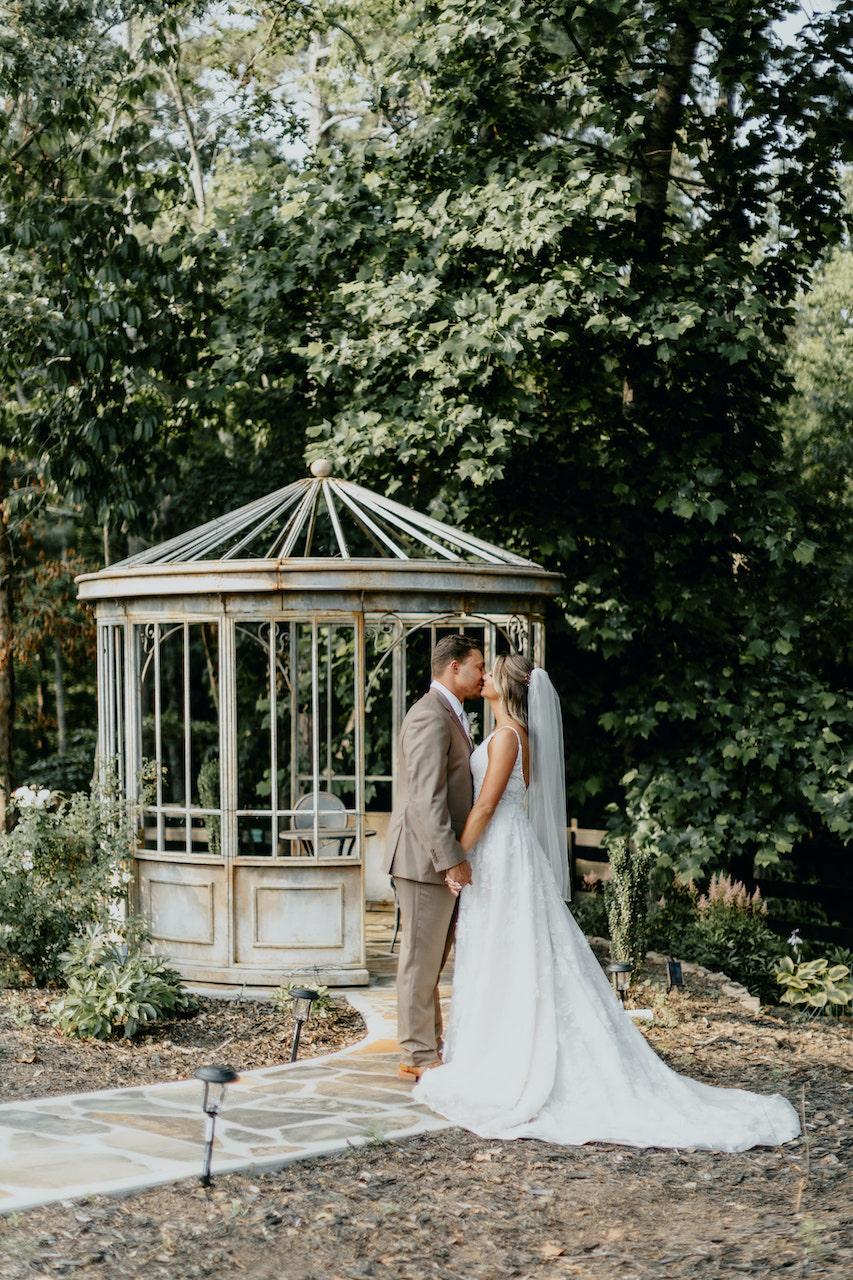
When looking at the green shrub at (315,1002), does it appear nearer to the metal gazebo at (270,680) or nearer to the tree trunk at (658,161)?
the metal gazebo at (270,680)

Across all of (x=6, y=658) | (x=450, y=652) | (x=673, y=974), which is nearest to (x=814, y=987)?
(x=673, y=974)

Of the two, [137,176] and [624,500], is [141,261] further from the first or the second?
[624,500]

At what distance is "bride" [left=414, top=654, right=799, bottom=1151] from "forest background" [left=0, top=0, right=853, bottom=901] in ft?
17.2

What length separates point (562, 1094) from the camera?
552 centimetres

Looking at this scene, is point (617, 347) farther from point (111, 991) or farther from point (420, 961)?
point (111, 991)

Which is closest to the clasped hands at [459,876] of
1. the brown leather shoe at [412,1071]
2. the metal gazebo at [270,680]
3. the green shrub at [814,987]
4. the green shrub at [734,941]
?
the brown leather shoe at [412,1071]

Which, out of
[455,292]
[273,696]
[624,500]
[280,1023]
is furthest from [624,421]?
[280,1023]

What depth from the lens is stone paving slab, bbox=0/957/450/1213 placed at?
468 centimetres

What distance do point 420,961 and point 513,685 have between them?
1.39 meters

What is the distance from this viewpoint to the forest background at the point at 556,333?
10992mm

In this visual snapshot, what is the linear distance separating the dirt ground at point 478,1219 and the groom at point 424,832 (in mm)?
889

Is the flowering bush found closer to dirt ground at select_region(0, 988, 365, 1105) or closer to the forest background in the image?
dirt ground at select_region(0, 988, 365, 1105)

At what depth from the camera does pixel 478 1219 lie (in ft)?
14.6

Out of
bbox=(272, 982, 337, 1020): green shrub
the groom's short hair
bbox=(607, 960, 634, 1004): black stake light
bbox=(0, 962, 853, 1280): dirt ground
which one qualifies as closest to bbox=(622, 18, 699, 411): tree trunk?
the groom's short hair
